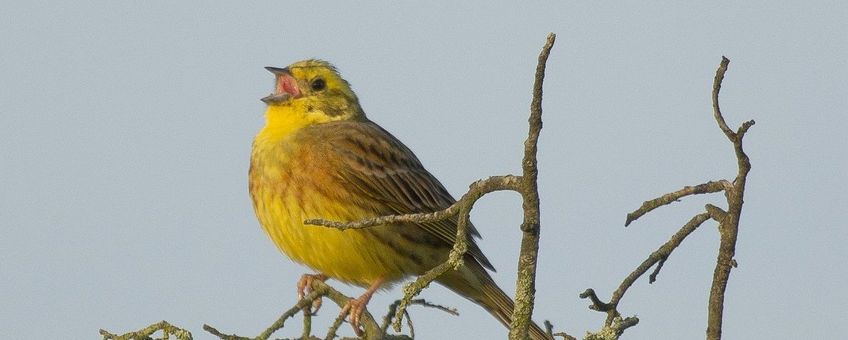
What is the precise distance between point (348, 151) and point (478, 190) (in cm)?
381

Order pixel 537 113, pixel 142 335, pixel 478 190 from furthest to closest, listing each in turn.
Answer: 1. pixel 142 335
2. pixel 478 190
3. pixel 537 113

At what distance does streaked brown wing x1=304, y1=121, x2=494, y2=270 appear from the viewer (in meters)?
6.47

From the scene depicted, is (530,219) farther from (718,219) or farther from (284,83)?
(284,83)

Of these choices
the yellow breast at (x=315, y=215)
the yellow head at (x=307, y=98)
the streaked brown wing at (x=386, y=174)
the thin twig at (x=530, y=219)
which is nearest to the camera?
the thin twig at (x=530, y=219)

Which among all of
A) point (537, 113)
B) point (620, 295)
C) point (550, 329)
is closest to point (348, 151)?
point (550, 329)

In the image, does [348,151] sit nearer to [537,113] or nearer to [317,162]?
[317,162]

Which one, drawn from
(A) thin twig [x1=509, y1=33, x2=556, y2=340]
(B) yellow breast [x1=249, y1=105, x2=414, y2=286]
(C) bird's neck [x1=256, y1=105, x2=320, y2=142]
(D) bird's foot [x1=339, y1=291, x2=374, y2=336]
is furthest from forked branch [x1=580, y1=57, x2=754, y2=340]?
(C) bird's neck [x1=256, y1=105, x2=320, y2=142]

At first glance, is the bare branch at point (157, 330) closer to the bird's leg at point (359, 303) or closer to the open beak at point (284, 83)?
the bird's leg at point (359, 303)

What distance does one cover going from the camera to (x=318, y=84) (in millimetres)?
7246

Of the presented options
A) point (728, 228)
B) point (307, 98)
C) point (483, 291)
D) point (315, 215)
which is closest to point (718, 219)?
point (728, 228)

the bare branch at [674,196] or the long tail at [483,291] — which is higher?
the long tail at [483,291]

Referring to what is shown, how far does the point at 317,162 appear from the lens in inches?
253

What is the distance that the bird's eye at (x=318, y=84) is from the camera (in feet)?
23.7

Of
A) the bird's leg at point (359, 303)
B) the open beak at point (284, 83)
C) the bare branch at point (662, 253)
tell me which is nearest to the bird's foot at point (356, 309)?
the bird's leg at point (359, 303)
